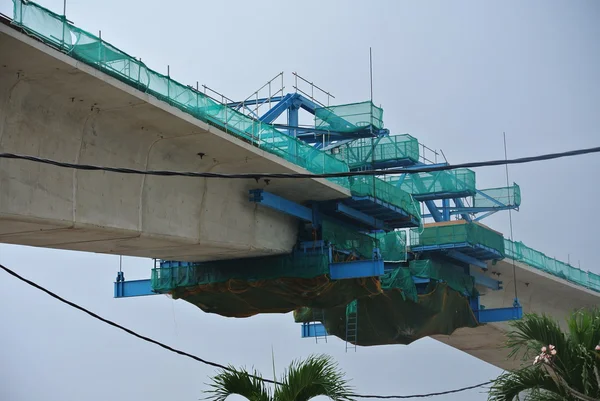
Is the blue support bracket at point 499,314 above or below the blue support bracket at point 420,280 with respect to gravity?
below

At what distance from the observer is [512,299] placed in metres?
56.2

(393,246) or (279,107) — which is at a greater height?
(279,107)

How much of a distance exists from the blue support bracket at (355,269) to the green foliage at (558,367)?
55.2 feet

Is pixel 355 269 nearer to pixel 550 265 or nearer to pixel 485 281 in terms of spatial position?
pixel 485 281

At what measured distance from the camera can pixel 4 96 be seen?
22.1 m

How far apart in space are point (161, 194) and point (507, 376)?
13338 mm

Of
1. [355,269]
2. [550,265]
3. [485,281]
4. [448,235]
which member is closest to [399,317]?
[448,235]

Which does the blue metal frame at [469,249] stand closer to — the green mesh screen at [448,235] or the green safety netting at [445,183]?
the green mesh screen at [448,235]

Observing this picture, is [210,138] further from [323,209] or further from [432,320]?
[432,320]

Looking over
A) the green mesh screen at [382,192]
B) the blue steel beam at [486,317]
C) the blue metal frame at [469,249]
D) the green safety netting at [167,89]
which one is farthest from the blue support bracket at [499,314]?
the green safety netting at [167,89]

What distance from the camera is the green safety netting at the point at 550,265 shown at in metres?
52.4

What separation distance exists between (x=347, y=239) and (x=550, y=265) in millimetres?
24581

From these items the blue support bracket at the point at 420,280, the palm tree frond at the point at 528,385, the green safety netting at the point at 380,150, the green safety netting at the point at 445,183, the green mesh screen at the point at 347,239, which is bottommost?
the palm tree frond at the point at 528,385

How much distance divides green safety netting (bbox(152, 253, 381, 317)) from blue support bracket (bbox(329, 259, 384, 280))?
0.31 meters
